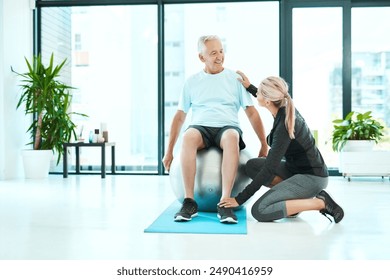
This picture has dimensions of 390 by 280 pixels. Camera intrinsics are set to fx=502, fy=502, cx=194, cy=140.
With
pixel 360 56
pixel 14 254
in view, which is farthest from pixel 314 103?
pixel 14 254

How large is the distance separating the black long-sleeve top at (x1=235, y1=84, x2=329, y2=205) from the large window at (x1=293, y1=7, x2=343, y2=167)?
3.28 meters

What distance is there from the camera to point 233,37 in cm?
630

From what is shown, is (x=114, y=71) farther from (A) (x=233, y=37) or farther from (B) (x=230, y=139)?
(B) (x=230, y=139)

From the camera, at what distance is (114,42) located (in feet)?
21.2

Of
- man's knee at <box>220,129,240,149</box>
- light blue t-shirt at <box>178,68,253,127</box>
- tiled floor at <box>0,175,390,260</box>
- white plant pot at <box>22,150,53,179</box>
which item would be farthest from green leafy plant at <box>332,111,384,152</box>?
white plant pot at <box>22,150,53,179</box>

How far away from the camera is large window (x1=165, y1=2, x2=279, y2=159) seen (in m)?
6.26

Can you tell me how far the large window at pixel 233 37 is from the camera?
6262 millimetres

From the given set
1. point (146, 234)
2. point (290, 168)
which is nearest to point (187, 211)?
point (146, 234)

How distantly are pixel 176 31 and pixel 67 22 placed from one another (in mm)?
1455

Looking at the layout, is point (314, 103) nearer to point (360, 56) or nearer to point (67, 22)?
point (360, 56)

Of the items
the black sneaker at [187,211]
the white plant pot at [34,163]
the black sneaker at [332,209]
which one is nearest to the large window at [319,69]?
the white plant pot at [34,163]

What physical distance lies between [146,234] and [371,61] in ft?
14.8

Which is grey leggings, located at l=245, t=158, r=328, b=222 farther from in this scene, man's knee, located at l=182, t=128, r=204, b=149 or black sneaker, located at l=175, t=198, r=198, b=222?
man's knee, located at l=182, t=128, r=204, b=149

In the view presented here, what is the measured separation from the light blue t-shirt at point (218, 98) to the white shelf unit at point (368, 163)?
258 cm
